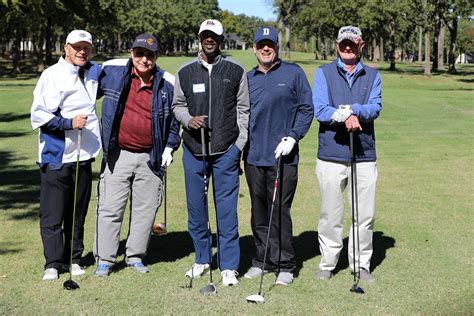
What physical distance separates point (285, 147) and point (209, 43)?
1.15m

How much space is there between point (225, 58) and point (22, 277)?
285 centimetres

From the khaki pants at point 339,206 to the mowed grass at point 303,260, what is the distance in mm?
264

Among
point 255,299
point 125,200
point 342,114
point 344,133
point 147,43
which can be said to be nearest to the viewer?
point 255,299

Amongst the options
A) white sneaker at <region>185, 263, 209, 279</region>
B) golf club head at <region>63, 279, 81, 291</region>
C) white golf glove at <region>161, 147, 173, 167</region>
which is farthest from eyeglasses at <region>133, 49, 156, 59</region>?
golf club head at <region>63, 279, 81, 291</region>

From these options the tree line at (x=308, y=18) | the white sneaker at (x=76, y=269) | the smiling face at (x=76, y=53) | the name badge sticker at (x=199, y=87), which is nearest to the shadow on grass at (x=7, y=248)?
the white sneaker at (x=76, y=269)

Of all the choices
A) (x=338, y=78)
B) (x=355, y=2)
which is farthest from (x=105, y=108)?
(x=355, y=2)

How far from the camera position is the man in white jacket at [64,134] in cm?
613

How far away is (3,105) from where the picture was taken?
92.7ft

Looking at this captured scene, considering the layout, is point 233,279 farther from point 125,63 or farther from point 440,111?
point 440,111

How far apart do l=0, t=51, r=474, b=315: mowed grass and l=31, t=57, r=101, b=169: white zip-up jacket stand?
120cm

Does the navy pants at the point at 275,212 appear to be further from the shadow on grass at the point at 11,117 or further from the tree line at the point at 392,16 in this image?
the tree line at the point at 392,16

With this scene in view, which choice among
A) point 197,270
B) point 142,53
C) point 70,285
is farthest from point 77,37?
point 197,270

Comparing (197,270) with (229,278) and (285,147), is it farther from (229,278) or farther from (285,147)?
(285,147)

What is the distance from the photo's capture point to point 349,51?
6168 millimetres
